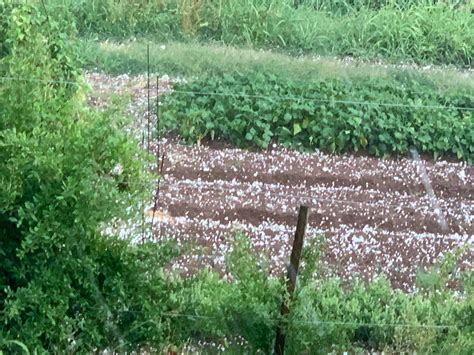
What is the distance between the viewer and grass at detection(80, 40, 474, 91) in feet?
11.2

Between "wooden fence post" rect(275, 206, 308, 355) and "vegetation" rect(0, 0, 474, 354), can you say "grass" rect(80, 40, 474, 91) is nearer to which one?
"vegetation" rect(0, 0, 474, 354)

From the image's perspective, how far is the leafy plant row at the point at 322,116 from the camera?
3.42 metres

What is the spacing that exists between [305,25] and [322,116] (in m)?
0.29

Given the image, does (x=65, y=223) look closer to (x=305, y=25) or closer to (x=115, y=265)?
(x=115, y=265)

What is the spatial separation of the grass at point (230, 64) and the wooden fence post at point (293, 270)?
1.47ft

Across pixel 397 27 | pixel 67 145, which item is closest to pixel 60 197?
pixel 67 145

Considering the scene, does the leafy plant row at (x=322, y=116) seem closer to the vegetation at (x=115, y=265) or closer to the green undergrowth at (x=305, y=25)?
the vegetation at (x=115, y=265)

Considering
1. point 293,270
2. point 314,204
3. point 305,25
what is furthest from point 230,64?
point 293,270

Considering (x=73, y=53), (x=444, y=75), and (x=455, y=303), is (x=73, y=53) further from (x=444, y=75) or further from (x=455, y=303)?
(x=455, y=303)

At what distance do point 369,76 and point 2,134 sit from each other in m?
1.18

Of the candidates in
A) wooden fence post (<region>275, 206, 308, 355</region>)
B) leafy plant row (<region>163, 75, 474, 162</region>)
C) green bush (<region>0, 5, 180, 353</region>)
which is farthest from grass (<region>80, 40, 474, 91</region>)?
wooden fence post (<region>275, 206, 308, 355</region>)

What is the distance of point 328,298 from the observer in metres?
3.47

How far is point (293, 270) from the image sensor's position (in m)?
3.34

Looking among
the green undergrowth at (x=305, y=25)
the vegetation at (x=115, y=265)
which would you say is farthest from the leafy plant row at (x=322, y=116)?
the green undergrowth at (x=305, y=25)
